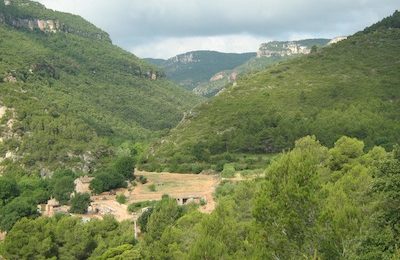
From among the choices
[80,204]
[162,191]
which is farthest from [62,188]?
[162,191]

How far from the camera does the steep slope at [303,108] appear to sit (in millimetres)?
85375

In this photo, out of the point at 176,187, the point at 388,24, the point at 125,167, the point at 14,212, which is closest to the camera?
the point at 14,212

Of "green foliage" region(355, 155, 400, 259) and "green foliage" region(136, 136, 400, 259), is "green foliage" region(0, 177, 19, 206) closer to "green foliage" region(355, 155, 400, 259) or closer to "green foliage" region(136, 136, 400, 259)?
"green foliage" region(136, 136, 400, 259)

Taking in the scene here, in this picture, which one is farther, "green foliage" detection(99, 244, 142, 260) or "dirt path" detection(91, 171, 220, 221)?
"dirt path" detection(91, 171, 220, 221)

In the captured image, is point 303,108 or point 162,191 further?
point 303,108

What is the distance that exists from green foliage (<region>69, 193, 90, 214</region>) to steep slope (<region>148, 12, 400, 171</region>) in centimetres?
2415

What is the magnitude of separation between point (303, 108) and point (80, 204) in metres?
52.0

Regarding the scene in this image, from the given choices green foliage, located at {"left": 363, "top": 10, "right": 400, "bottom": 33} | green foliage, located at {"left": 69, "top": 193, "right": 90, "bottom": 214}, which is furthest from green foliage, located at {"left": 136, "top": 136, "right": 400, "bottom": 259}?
green foliage, located at {"left": 363, "top": 10, "right": 400, "bottom": 33}

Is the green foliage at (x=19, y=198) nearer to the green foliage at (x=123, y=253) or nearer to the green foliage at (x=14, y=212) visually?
the green foliage at (x=14, y=212)

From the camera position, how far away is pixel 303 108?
10056 centimetres

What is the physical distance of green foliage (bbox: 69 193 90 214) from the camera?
206ft

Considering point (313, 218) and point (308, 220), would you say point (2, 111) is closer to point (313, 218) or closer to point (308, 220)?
point (308, 220)

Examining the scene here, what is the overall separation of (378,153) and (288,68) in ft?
288

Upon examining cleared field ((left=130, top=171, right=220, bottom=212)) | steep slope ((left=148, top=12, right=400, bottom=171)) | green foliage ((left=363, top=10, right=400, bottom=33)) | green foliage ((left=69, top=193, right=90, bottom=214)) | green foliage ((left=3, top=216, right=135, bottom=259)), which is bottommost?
cleared field ((left=130, top=171, right=220, bottom=212))
